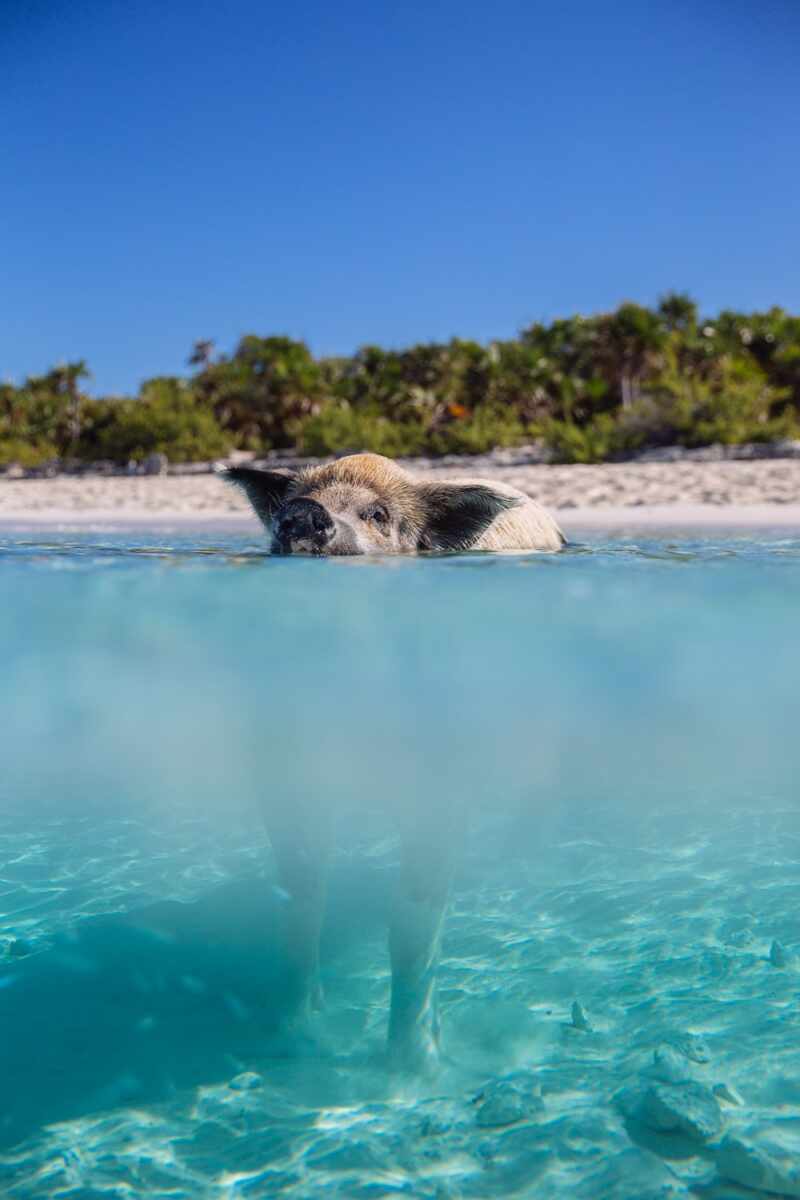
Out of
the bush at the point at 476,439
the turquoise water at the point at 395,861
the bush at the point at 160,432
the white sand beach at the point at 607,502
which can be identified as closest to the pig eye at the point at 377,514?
the turquoise water at the point at 395,861

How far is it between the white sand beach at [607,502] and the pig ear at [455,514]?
4.47m

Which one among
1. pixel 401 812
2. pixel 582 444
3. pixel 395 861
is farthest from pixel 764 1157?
pixel 582 444

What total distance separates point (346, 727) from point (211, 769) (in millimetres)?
1549

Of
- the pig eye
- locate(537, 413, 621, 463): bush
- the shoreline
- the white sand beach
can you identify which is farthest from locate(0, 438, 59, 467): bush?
the pig eye

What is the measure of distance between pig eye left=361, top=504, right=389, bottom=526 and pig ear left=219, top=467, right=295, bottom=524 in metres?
0.54

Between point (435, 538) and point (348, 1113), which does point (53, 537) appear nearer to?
point (435, 538)

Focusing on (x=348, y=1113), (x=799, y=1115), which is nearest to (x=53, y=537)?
(x=348, y=1113)

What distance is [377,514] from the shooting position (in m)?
6.25

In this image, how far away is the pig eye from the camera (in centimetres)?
621

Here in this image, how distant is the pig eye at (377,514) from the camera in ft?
20.4

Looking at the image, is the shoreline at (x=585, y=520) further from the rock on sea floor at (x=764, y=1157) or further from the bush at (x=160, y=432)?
the bush at (x=160, y=432)

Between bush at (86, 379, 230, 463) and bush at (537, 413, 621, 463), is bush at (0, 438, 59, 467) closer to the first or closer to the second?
bush at (86, 379, 230, 463)

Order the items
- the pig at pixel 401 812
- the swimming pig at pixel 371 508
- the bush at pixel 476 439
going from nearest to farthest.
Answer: the pig at pixel 401 812 → the swimming pig at pixel 371 508 → the bush at pixel 476 439

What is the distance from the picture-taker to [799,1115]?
144 inches
